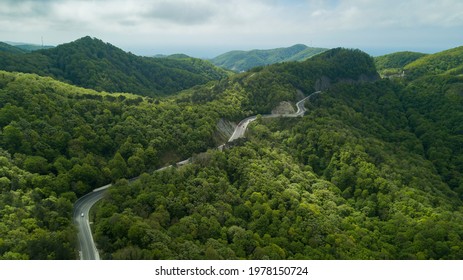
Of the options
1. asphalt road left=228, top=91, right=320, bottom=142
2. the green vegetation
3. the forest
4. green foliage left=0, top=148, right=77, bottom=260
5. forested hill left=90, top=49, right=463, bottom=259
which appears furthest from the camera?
asphalt road left=228, top=91, right=320, bottom=142

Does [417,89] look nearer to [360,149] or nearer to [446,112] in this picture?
[446,112]

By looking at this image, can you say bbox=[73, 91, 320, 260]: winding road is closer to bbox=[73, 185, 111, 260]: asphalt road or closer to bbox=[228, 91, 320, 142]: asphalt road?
bbox=[73, 185, 111, 260]: asphalt road

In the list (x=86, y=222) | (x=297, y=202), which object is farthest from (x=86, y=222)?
(x=297, y=202)

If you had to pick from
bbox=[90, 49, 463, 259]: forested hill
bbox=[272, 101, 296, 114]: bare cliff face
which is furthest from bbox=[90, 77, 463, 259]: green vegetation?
bbox=[272, 101, 296, 114]: bare cliff face

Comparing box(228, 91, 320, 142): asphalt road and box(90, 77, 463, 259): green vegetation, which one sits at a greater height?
box(228, 91, 320, 142): asphalt road

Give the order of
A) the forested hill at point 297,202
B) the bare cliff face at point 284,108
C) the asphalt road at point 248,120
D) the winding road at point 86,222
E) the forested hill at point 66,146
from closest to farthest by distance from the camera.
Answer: the winding road at point 86,222 → the forested hill at point 66,146 → the forested hill at point 297,202 → the asphalt road at point 248,120 → the bare cliff face at point 284,108

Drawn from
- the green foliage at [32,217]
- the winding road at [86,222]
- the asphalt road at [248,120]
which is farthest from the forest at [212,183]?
the asphalt road at [248,120]

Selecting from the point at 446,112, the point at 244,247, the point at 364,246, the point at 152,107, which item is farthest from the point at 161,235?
the point at 446,112

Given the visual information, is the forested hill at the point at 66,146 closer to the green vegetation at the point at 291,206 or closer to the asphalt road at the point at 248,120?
the asphalt road at the point at 248,120

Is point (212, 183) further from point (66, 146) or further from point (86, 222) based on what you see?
point (66, 146)
